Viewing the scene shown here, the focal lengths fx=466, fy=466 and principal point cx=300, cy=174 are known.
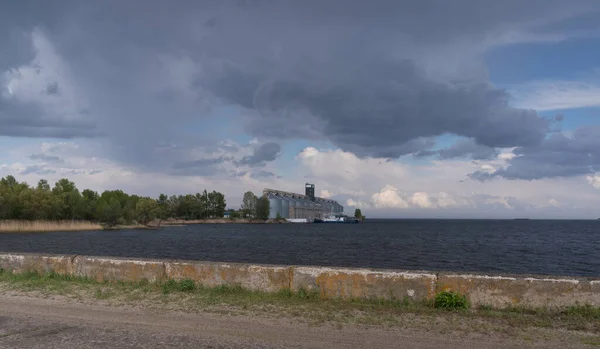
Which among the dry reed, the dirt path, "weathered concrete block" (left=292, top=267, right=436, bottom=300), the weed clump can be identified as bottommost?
the dry reed

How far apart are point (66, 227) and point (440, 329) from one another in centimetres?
11620

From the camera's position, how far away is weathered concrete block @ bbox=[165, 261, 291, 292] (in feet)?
34.4

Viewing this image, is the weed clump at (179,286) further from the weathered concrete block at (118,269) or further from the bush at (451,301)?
the bush at (451,301)

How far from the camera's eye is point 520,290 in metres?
9.05

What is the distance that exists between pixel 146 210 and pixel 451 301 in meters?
145

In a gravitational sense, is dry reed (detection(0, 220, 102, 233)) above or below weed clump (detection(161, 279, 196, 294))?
below

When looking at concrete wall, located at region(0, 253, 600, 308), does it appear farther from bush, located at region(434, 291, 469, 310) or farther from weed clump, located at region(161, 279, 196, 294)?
weed clump, located at region(161, 279, 196, 294)

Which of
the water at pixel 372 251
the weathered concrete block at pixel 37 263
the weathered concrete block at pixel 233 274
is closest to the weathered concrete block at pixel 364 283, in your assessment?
the weathered concrete block at pixel 233 274

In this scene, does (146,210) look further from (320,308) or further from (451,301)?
(451,301)

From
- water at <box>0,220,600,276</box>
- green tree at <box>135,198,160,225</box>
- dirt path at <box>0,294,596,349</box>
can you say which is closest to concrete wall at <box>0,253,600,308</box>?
dirt path at <box>0,294,596,349</box>

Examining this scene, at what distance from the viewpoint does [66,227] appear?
10862 centimetres

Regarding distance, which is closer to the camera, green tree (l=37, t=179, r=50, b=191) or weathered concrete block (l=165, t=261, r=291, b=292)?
weathered concrete block (l=165, t=261, r=291, b=292)

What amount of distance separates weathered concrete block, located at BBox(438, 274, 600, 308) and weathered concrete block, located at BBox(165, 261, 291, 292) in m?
3.48

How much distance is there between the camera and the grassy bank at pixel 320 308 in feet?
25.7
